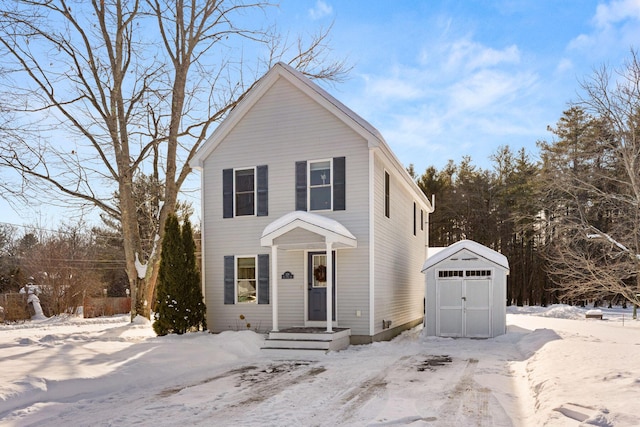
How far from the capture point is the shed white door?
1266cm

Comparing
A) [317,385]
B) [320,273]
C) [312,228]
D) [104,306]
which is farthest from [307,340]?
[104,306]

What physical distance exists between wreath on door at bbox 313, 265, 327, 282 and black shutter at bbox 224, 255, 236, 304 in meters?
2.32

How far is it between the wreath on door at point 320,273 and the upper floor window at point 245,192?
205 centimetres

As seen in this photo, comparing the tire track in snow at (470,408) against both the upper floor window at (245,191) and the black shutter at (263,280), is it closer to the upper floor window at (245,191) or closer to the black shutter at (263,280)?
the black shutter at (263,280)

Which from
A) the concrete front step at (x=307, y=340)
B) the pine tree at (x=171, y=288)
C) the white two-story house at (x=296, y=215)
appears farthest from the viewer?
the pine tree at (x=171, y=288)

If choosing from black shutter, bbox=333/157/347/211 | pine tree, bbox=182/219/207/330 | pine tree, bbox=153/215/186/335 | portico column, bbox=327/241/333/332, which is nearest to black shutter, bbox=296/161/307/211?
black shutter, bbox=333/157/347/211

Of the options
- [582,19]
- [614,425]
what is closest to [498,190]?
[582,19]

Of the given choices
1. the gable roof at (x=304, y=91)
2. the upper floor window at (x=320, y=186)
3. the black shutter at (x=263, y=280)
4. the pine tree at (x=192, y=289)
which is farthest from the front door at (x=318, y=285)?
the gable roof at (x=304, y=91)

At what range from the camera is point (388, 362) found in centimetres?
916

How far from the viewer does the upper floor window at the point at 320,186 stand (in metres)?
12.2

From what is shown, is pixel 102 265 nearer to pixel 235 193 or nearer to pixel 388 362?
pixel 235 193

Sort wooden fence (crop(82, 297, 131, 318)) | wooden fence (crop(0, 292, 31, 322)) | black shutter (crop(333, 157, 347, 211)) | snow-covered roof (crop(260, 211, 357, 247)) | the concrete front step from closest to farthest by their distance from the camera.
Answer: the concrete front step
snow-covered roof (crop(260, 211, 357, 247))
black shutter (crop(333, 157, 347, 211))
wooden fence (crop(0, 292, 31, 322))
wooden fence (crop(82, 297, 131, 318))

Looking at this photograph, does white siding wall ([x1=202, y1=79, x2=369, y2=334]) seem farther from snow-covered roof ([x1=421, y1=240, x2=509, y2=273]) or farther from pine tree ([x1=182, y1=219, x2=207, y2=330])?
snow-covered roof ([x1=421, y1=240, x2=509, y2=273])

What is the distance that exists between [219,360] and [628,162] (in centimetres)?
1443
